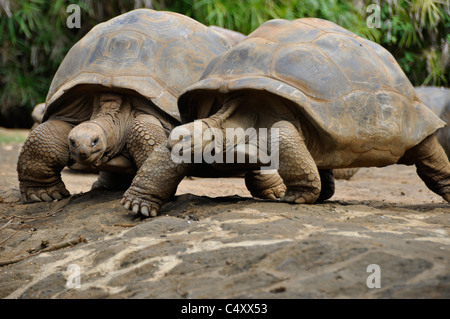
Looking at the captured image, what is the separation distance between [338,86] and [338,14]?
7101 mm

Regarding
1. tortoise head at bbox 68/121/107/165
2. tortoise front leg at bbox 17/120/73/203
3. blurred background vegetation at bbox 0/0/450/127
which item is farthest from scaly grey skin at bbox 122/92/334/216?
blurred background vegetation at bbox 0/0/450/127

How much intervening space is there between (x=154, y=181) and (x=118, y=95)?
111 cm

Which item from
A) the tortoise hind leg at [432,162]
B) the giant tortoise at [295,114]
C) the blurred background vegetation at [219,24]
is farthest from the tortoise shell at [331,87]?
the blurred background vegetation at [219,24]

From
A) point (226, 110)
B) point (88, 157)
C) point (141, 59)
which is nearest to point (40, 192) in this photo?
point (88, 157)

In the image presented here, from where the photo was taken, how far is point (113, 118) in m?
4.21

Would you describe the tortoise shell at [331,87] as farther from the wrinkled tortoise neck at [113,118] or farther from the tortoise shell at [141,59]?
the wrinkled tortoise neck at [113,118]

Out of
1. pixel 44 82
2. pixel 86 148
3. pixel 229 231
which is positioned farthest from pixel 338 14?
pixel 229 231

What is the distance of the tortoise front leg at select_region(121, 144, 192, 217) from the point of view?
343 centimetres

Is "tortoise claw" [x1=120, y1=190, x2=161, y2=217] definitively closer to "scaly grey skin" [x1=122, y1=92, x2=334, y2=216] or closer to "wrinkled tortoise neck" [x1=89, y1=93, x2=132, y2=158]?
"scaly grey skin" [x1=122, y1=92, x2=334, y2=216]

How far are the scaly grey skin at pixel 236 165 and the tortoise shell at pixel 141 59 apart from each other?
2.49 feet
